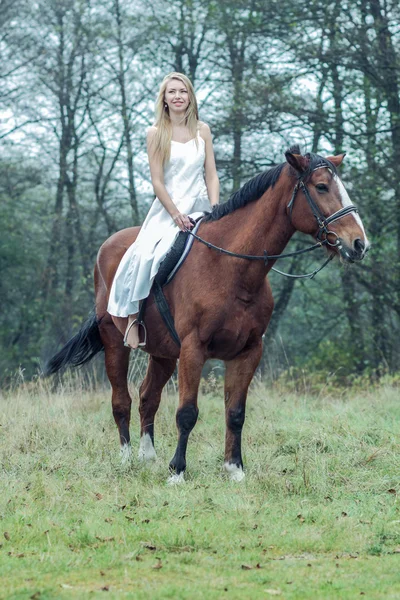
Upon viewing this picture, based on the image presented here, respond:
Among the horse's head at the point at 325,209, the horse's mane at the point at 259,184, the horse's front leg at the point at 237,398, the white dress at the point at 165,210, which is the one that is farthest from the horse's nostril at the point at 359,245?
the white dress at the point at 165,210

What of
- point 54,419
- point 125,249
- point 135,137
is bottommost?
point 54,419

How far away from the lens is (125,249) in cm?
773

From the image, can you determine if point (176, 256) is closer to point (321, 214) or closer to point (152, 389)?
point (321, 214)

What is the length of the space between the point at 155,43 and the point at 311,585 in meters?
18.6

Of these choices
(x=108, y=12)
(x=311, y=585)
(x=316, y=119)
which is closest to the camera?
(x=311, y=585)

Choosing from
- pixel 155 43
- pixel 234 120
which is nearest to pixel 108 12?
pixel 155 43

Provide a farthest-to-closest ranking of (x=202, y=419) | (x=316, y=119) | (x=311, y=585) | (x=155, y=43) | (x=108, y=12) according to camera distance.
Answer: (x=108, y=12) → (x=155, y=43) → (x=316, y=119) → (x=202, y=419) → (x=311, y=585)

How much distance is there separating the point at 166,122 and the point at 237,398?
2297 mm

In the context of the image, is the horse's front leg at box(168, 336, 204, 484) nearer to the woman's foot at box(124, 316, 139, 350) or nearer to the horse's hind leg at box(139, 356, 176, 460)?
the woman's foot at box(124, 316, 139, 350)

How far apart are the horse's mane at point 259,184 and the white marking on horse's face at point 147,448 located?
1.99 meters

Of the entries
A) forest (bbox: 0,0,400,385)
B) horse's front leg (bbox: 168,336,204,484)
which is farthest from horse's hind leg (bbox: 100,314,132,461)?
forest (bbox: 0,0,400,385)

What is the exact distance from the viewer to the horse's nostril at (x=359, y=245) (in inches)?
221

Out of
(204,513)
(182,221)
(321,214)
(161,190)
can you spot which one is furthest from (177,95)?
(204,513)

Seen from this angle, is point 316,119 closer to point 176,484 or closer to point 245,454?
point 245,454
